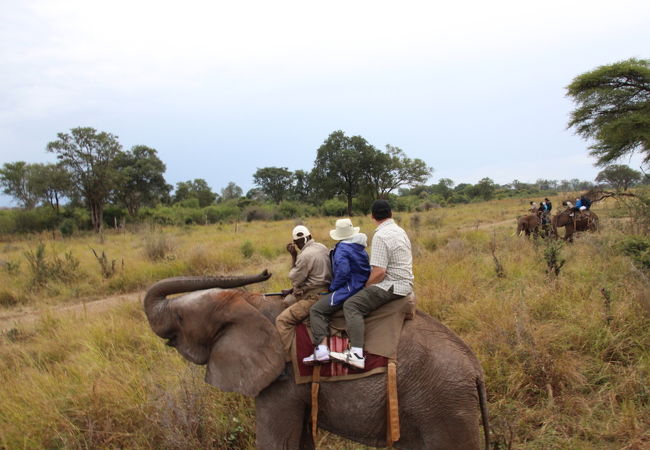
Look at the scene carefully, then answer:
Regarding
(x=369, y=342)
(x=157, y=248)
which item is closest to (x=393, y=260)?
(x=369, y=342)

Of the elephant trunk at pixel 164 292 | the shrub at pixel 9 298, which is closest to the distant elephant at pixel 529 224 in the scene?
the elephant trunk at pixel 164 292

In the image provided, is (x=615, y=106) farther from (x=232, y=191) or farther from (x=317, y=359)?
(x=232, y=191)

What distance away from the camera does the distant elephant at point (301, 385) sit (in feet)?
7.74

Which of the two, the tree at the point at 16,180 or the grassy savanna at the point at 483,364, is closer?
the grassy savanna at the point at 483,364

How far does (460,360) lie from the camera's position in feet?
7.96

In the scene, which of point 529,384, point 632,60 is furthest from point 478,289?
point 632,60

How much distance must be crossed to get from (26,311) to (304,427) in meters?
8.82

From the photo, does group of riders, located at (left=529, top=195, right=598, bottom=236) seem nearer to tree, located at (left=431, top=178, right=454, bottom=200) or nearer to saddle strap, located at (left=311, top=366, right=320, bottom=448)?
saddle strap, located at (left=311, top=366, right=320, bottom=448)

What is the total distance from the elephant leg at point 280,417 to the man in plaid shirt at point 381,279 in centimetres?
47

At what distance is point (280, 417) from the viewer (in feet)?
8.01

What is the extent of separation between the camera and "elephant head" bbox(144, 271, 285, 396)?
2.43 meters

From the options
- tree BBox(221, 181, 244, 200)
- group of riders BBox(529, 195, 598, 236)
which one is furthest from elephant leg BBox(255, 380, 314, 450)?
tree BBox(221, 181, 244, 200)

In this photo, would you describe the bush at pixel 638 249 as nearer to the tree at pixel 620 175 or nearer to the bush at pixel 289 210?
the bush at pixel 289 210

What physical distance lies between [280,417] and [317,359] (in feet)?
1.60
